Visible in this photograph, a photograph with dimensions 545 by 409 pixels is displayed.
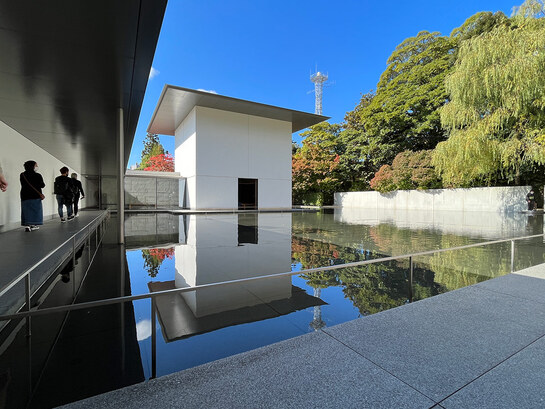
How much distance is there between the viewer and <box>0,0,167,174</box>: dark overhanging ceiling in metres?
3.08

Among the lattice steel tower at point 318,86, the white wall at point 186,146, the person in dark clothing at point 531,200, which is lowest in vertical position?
the person in dark clothing at point 531,200

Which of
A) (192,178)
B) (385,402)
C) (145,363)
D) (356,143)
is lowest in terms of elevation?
(145,363)

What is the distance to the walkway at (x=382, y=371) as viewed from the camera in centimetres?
160

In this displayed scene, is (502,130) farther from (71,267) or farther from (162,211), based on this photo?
(162,211)

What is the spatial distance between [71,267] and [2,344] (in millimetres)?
2780

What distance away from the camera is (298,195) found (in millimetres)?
33094

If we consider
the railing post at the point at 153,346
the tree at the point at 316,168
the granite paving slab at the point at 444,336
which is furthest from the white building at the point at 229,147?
the granite paving slab at the point at 444,336

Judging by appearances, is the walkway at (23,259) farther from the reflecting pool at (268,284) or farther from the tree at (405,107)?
the tree at (405,107)

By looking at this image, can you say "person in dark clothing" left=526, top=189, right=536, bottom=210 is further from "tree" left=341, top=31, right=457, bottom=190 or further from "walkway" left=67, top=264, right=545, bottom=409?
"walkway" left=67, top=264, right=545, bottom=409

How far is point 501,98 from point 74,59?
14655 mm

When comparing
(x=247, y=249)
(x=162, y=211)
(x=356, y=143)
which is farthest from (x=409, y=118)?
(x=247, y=249)

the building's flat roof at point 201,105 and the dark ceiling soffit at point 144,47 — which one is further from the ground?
the building's flat roof at point 201,105

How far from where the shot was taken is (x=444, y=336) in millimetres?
2377

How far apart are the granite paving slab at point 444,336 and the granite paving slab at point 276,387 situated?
17cm
